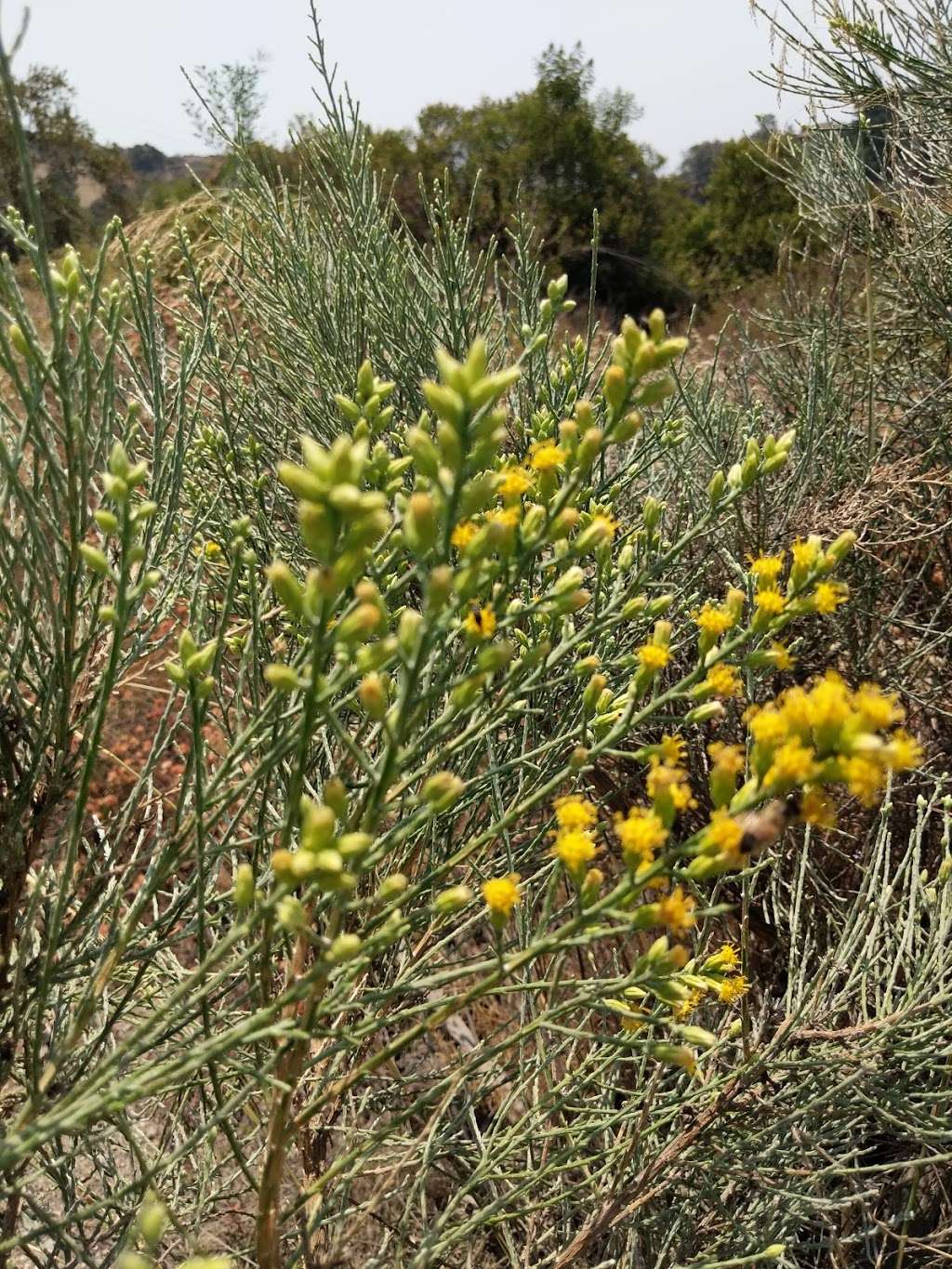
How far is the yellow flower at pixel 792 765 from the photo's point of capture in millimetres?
853

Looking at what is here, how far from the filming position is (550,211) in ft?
55.0

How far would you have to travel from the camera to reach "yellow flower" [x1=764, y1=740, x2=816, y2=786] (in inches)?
33.6

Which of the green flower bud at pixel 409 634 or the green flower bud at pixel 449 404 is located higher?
the green flower bud at pixel 449 404

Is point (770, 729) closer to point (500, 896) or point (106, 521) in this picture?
point (500, 896)

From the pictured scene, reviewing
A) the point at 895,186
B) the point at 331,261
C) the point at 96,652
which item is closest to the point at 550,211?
the point at 895,186

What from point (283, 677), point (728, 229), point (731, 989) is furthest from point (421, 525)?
point (728, 229)

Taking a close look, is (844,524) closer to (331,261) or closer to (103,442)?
(331,261)

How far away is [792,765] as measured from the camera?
858 mm

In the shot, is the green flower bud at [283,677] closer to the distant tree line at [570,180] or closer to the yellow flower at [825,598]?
the yellow flower at [825,598]

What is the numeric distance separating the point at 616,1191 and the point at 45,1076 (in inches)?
40.7

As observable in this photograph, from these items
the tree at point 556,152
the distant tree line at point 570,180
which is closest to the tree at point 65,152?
the distant tree line at point 570,180

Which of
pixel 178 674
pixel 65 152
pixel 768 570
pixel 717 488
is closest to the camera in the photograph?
pixel 178 674

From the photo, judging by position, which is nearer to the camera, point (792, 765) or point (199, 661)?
point (792, 765)

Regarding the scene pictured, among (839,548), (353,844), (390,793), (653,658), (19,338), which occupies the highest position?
(19,338)
